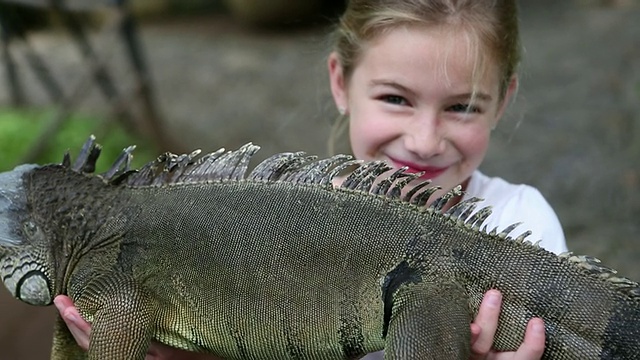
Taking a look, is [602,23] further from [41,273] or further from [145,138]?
[41,273]

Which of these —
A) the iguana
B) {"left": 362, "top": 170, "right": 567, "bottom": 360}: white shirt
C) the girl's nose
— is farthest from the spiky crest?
{"left": 362, "top": 170, "right": 567, "bottom": 360}: white shirt

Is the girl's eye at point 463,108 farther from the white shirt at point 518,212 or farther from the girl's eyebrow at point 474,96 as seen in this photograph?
the white shirt at point 518,212

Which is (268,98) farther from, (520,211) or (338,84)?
(520,211)

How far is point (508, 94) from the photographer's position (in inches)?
119

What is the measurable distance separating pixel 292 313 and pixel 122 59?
11.3 m

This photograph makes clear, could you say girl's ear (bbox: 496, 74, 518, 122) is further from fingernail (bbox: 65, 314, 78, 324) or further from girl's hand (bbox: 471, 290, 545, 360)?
fingernail (bbox: 65, 314, 78, 324)

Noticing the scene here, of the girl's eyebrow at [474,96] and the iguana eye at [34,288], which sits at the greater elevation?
the girl's eyebrow at [474,96]

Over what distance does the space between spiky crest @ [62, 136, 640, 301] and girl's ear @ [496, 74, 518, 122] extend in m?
0.71

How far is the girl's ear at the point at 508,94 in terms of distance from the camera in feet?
9.72

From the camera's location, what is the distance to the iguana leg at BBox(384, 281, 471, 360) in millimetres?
1966

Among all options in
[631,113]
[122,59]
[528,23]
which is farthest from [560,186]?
[122,59]

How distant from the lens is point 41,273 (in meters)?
2.45

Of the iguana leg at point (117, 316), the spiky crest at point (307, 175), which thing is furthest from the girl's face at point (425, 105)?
the iguana leg at point (117, 316)

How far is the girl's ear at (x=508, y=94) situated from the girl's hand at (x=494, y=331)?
3.48ft
